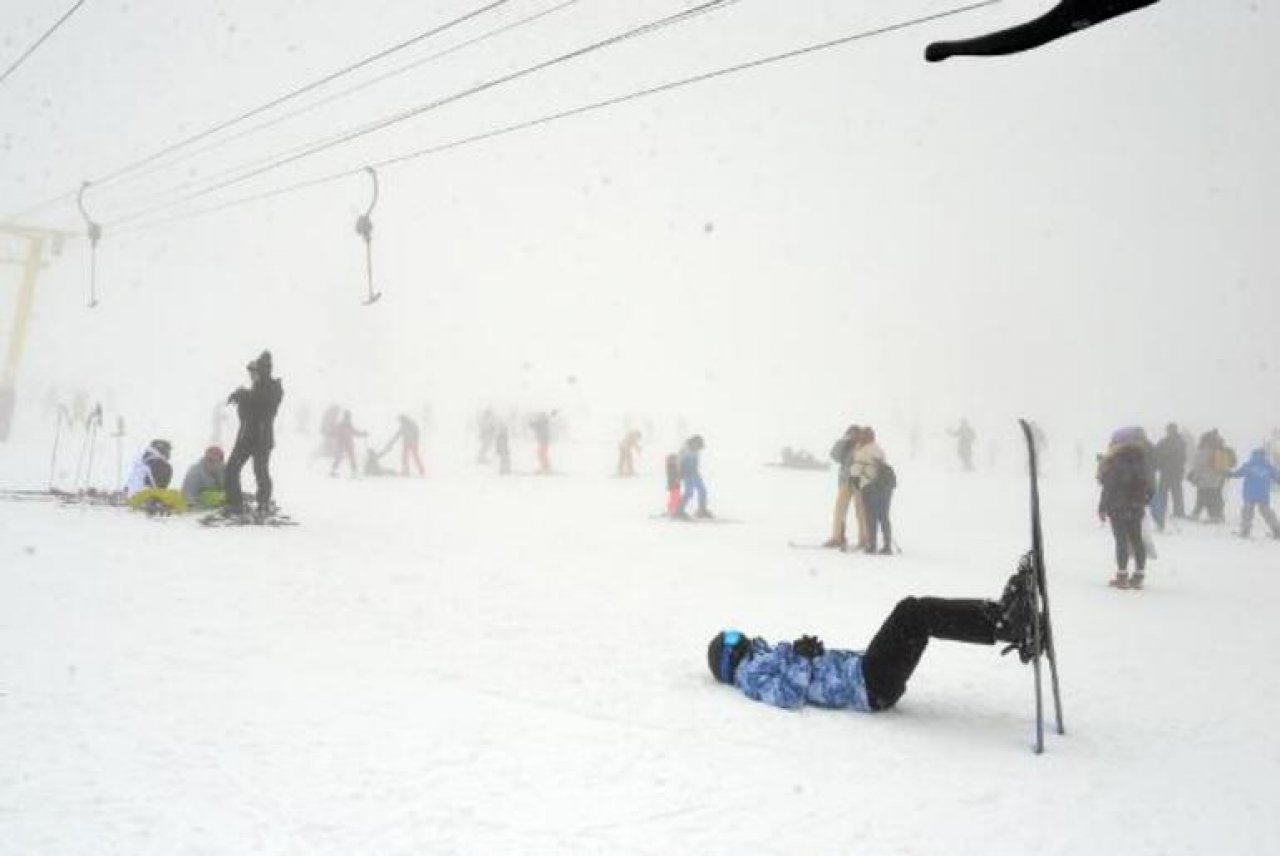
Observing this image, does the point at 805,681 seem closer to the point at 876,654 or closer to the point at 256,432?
the point at 876,654

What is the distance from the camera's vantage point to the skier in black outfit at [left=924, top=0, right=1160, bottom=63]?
63.1 inches

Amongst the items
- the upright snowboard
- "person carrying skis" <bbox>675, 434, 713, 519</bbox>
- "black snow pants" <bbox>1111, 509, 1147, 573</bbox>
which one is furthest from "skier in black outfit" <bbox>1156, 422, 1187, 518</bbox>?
the upright snowboard

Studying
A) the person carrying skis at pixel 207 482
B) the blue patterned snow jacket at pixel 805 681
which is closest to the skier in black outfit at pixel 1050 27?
the blue patterned snow jacket at pixel 805 681

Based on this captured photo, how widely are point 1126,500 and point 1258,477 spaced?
7.80m

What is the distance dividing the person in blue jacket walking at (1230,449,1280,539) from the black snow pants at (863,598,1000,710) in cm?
1402

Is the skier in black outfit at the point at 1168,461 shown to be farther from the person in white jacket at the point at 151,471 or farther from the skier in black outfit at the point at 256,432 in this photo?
the person in white jacket at the point at 151,471

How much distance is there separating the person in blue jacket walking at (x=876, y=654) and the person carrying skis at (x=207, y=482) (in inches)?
346

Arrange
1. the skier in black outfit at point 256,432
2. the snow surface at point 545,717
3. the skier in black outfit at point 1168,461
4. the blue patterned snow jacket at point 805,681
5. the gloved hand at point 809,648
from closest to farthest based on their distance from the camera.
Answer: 1. the snow surface at point 545,717
2. the blue patterned snow jacket at point 805,681
3. the gloved hand at point 809,648
4. the skier in black outfit at point 256,432
5. the skier in black outfit at point 1168,461

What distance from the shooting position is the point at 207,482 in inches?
461

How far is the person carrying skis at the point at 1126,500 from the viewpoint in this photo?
10.0 meters

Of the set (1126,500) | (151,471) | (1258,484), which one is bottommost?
(1126,500)

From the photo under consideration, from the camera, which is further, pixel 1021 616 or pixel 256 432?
pixel 256 432

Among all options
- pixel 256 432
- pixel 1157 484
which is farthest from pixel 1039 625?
pixel 1157 484

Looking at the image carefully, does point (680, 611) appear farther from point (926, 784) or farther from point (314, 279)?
point (314, 279)
